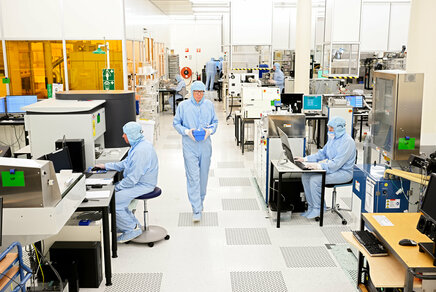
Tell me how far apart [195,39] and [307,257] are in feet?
67.0

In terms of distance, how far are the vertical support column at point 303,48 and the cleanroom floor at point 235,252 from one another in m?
4.71

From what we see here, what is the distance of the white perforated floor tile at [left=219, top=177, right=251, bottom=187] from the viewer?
709 centimetres

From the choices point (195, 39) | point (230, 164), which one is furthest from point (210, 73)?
point (230, 164)

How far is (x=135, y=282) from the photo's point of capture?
409 centimetres

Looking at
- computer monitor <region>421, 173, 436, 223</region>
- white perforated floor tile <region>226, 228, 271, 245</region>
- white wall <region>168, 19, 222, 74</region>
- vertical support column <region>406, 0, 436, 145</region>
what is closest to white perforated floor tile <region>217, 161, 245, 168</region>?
white perforated floor tile <region>226, 228, 271, 245</region>

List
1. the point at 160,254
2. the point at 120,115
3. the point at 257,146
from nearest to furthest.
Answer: the point at 160,254
the point at 120,115
the point at 257,146

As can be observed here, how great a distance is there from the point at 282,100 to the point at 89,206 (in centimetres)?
597

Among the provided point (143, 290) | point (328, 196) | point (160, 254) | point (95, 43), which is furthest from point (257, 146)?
point (95, 43)

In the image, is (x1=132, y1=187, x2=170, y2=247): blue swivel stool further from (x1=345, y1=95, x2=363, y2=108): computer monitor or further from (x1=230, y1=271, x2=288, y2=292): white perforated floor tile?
(x1=345, y1=95, x2=363, y2=108): computer monitor

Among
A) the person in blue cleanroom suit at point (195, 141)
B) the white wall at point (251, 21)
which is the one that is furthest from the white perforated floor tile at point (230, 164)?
the white wall at point (251, 21)

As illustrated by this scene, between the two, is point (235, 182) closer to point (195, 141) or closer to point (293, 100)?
point (195, 141)

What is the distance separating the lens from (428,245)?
9.84 ft

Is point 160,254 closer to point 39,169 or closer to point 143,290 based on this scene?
point 143,290

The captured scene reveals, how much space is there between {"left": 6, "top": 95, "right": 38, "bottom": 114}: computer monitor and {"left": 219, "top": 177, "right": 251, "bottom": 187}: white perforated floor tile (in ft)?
13.0
